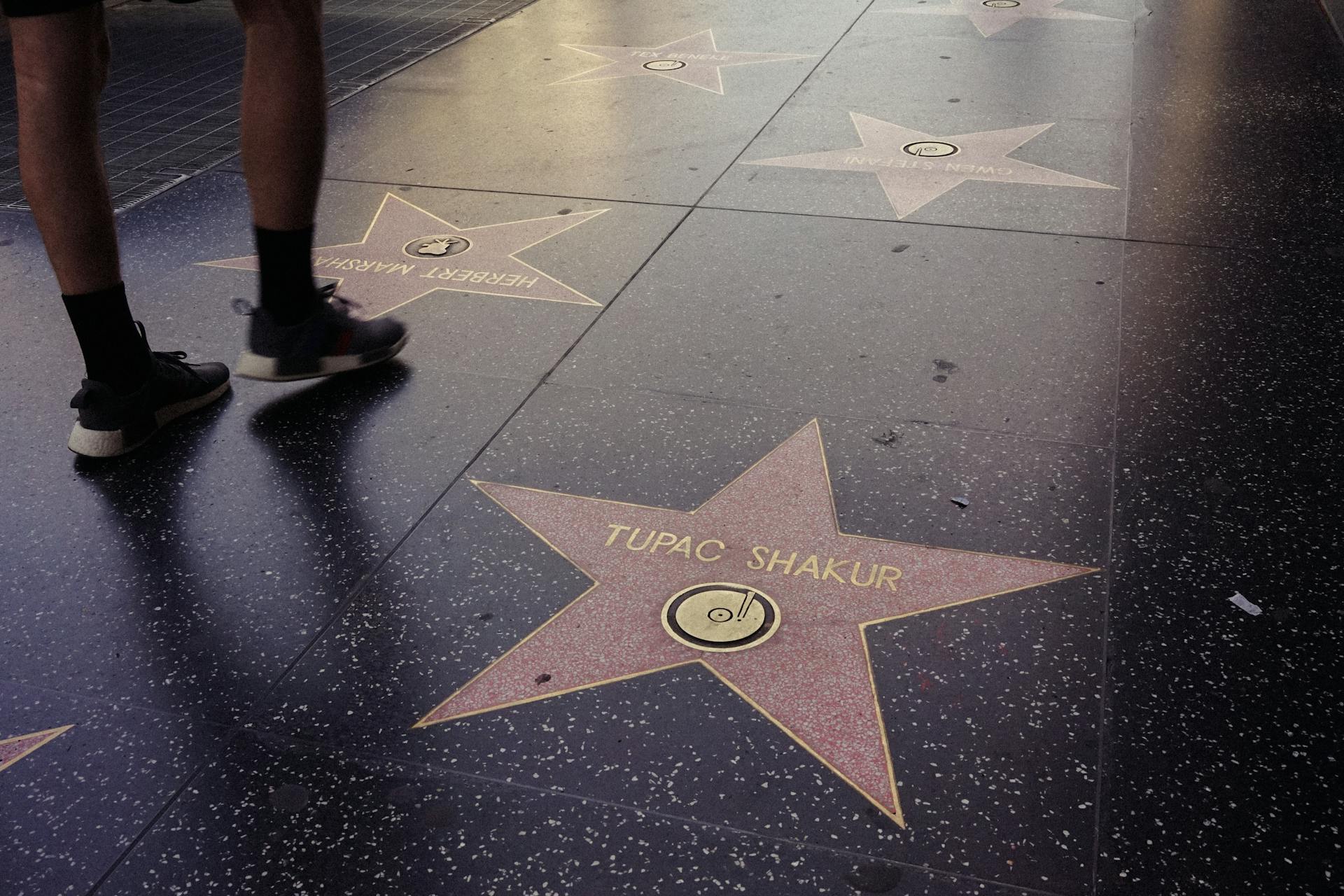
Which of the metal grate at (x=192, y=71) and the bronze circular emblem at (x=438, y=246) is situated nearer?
the bronze circular emblem at (x=438, y=246)

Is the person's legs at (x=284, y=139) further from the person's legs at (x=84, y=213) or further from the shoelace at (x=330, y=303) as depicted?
the person's legs at (x=84, y=213)

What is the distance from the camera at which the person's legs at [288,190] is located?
2.03 metres

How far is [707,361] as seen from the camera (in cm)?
229

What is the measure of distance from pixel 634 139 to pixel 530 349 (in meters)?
1.48

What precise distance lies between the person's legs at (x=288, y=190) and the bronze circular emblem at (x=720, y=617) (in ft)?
3.08

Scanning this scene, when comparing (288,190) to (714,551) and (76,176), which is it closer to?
(76,176)

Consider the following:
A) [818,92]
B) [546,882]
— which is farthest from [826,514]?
[818,92]

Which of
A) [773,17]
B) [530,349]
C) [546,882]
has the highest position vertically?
[773,17]

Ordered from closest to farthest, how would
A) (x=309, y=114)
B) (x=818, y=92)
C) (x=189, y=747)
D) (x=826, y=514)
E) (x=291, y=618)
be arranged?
(x=189, y=747), (x=291, y=618), (x=826, y=514), (x=309, y=114), (x=818, y=92)

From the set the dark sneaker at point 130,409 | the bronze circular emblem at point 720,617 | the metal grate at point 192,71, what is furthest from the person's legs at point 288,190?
the metal grate at point 192,71

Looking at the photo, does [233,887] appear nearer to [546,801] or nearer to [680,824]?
[546,801]

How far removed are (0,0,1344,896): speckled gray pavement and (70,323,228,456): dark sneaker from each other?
48 mm

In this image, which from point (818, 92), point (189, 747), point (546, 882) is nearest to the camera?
point (546, 882)

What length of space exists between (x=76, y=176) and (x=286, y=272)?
38 centimetres
